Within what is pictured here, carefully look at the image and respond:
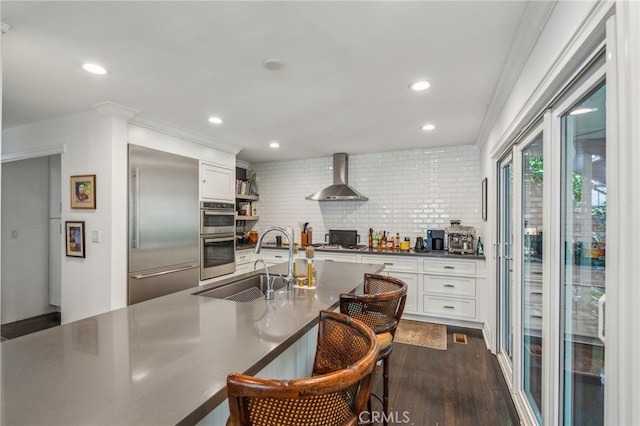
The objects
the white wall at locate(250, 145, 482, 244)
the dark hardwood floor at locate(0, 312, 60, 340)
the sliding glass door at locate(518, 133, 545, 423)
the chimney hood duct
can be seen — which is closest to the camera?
the sliding glass door at locate(518, 133, 545, 423)

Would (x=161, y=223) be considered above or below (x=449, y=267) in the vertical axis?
above

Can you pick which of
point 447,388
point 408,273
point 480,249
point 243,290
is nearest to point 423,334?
point 408,273

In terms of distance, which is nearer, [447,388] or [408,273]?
[447,388]

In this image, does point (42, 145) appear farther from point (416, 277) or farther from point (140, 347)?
point (416, 277)

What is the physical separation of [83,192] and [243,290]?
2.12 metres

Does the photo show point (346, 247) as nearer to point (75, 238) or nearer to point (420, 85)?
point (420, 85)

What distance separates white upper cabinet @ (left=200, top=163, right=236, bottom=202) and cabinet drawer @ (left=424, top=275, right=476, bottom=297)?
2.98 meters

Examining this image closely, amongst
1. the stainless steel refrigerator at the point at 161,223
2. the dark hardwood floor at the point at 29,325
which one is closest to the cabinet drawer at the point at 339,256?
the stainless steel refrigerator at the point at 161,223

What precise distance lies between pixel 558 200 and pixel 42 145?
15.1ft

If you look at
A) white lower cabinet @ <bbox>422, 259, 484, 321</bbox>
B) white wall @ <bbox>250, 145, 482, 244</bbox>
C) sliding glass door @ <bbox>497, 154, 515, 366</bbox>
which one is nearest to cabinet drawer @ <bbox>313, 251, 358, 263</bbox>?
white wall @ <bbox>250, 145, 482, 244</bbox>

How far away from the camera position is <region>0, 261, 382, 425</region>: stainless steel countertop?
0.75m

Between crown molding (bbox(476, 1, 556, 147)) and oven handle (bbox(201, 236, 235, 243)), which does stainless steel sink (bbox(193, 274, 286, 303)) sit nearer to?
oven handle (bbox(201, 236, 235, 243))

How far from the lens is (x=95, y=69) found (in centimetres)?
210

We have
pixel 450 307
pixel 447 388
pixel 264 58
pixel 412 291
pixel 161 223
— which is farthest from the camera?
pixel 412 291
